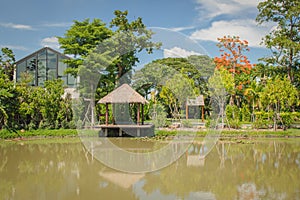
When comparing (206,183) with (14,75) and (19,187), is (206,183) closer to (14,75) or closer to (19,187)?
(19,187)

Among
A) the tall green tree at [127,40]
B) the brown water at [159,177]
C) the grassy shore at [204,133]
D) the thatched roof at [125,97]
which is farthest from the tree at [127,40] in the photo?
the brown water at [159,177]

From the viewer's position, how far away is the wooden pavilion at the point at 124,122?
500 inches

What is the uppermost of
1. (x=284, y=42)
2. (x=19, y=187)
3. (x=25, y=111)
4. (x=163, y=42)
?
(x=284, y=42)

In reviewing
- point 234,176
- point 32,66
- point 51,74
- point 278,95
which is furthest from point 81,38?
point 234,176

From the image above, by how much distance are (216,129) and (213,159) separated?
19.3 feet

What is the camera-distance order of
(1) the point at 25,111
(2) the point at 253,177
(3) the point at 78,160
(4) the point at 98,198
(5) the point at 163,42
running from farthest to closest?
(1) the point at 25,111 < (3) the point at 78,160 < (5) the point at 163,42 < (2) the point at 253,177 < (4) the point at 98,198

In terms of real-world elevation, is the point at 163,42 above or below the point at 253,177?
above

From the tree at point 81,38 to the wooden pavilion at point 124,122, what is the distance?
3123 millimetres

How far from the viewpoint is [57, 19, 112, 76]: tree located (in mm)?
15023

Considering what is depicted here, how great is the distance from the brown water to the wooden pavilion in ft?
10.1

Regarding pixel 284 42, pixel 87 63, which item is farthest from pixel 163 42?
pixel 284 42

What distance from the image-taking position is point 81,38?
15.4 m

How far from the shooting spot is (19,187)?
5.83m

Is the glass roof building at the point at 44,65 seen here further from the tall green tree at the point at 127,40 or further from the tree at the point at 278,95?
the tree at the point at 278,95
